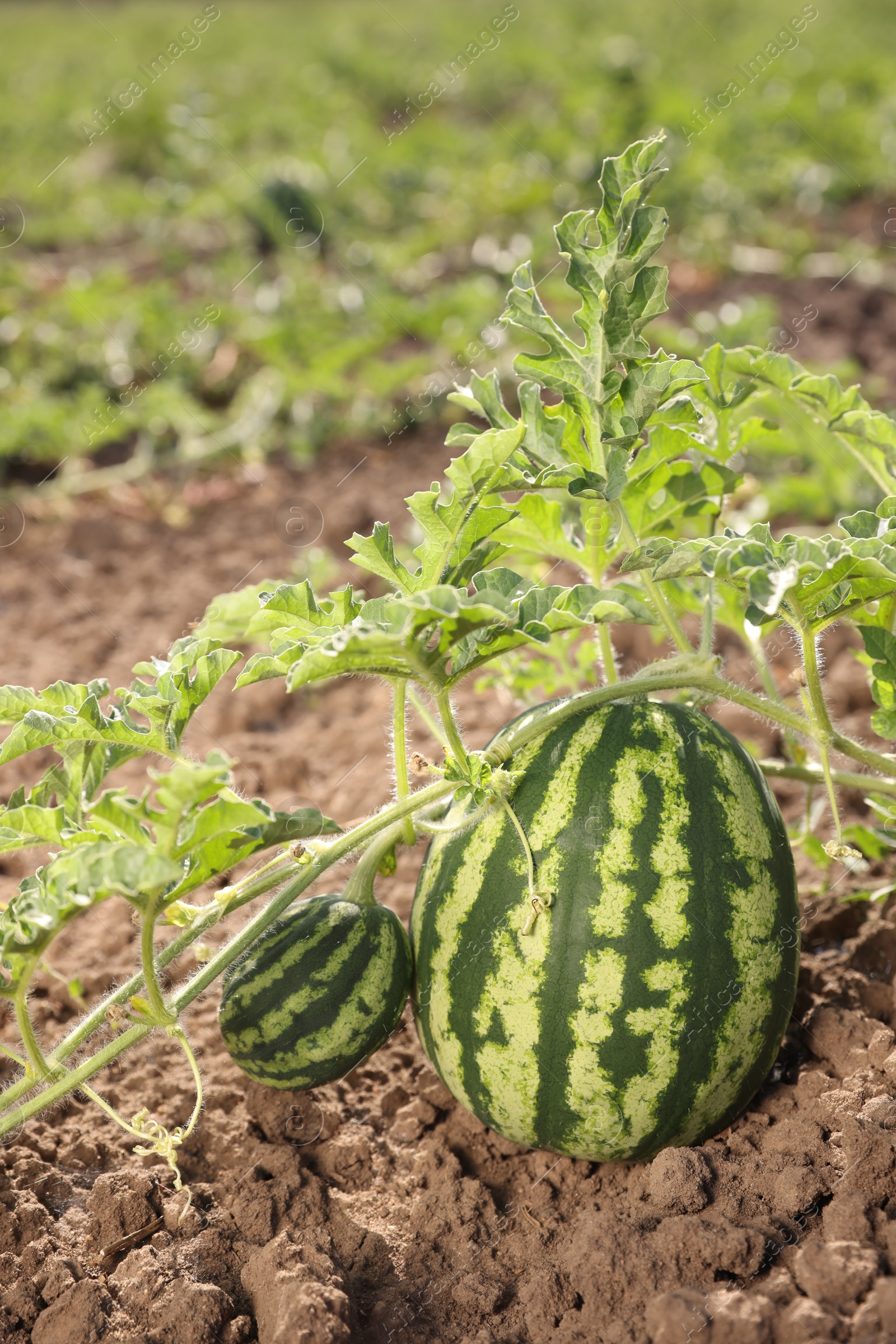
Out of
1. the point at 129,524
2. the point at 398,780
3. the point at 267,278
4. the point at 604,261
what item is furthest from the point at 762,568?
the point at 267,278

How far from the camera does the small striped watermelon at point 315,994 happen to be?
2.07 m

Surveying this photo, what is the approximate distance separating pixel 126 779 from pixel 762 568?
2539 mm

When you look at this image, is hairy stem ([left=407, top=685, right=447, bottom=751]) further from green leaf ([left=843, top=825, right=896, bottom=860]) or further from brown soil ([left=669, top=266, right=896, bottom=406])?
brown soil ([left=669, top=266, right=896, bottom=406])

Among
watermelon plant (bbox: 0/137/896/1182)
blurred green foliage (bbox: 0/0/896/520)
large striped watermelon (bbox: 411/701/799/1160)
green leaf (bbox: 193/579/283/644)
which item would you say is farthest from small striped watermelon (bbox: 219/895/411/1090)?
blurred green foliage (bbox: 0/0/896/520)

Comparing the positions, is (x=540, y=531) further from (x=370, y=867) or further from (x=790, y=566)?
(x=370, y=867)

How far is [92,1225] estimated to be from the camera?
203 cm

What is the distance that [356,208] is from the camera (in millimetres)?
9352

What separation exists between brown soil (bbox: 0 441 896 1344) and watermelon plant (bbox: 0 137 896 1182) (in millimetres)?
145

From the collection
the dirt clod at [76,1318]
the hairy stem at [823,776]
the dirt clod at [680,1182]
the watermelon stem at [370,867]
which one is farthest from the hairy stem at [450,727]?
the dirt clod at [76,1318]

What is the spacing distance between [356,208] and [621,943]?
8.63 meters

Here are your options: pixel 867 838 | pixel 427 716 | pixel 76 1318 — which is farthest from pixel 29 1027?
pixel 867 838

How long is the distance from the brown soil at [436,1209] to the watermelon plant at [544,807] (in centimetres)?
15

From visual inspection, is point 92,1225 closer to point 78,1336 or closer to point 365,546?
point 78,1336

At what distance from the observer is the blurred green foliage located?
5.93 metres
